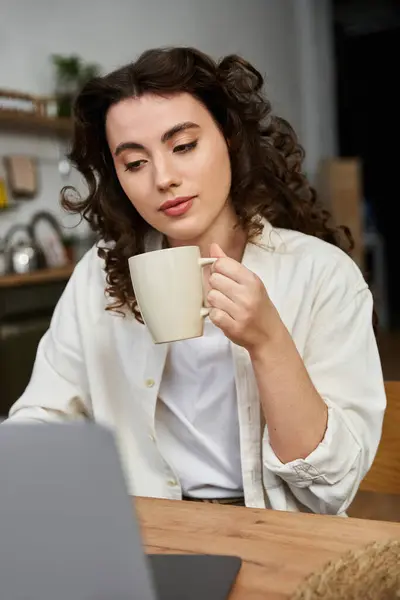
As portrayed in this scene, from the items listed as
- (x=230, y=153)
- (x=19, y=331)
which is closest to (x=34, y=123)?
(x=19, y=331)

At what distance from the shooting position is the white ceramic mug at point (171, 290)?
798 mm

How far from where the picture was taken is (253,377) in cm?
104

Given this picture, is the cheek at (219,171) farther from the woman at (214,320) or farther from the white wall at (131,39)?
the white wall at (131,39)

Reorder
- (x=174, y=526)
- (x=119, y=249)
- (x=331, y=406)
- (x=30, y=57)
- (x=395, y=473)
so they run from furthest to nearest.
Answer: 1. (x=30, y=57)
2. (x=119, y=249)
3. (x=395, y=473)
4. (x=331, y=406)
5. (x=174, y=526)

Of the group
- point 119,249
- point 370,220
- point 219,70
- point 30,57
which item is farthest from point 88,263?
point 370,220

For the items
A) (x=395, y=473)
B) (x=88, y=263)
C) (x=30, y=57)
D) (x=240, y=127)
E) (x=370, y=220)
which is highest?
(x=30, y=57)

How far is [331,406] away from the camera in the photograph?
924 millimetres

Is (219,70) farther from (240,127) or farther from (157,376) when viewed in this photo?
(157,376)

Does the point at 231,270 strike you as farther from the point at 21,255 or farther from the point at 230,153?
the point at 21,255

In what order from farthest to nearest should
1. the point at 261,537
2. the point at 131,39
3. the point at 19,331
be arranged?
the point at 131,39 → the point at 19,331 → the point at 261,537

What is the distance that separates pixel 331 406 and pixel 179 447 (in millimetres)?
276

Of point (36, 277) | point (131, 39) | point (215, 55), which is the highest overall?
point (131, 39)

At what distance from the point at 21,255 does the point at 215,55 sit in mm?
2290

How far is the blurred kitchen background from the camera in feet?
11.3
